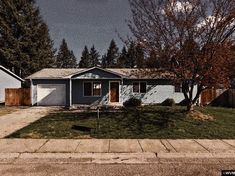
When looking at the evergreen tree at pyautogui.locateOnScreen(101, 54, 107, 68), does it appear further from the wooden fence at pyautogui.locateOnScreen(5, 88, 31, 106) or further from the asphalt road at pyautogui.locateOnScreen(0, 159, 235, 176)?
the asphalt road at pyautogui.locateOnScreen(0, 159, 235, 176)

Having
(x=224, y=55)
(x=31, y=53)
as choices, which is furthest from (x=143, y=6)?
(x=31, y=53)

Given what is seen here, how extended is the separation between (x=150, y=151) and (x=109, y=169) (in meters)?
2.51

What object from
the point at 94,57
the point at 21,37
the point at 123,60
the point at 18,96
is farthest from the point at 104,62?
the point at 18,96

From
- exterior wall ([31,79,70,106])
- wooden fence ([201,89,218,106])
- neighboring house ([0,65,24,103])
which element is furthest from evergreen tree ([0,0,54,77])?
wooden fence ([201,89,218,106])

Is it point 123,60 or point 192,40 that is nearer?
point 192,40

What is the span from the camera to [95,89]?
30.5m

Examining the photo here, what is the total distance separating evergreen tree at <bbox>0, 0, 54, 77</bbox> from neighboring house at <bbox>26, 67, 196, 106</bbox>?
18.7 metres

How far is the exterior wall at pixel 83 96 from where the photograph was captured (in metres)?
30.3

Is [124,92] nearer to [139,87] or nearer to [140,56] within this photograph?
[139,87]

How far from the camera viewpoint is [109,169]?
859 cm

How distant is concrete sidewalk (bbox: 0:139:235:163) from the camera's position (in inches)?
391

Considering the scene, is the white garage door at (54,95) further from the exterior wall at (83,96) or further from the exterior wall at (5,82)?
the exterior wall at (5,82)

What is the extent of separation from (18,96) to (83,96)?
7.19 meters

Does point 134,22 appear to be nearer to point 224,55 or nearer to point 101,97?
point 224,55
